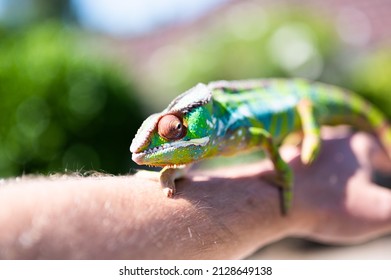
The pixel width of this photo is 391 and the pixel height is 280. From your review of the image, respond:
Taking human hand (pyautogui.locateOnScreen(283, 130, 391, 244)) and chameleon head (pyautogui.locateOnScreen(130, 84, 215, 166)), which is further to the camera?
human hand (pyautogui.locateOnScreen(283, 130, 391, 244))

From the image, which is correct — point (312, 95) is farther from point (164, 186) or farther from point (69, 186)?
point (69, 186)

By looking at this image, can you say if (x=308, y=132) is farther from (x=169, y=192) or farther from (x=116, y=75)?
(x=116, y=75)

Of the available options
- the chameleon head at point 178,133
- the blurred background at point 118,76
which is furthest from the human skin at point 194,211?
the blurred background at point 118,76

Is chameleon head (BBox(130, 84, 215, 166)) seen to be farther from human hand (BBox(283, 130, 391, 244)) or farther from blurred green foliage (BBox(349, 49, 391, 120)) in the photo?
blurred green foliage (BBox(349, 49, 391, 120))

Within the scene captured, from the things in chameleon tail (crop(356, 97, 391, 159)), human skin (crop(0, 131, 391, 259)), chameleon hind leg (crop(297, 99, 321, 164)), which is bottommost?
human skin (crop(0, 131, 391, 259))

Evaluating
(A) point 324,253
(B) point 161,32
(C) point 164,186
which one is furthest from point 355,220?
(B) point 161,32

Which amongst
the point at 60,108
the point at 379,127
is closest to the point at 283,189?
the point at 379,127

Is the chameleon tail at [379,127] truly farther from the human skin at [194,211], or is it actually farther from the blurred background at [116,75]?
the blurred background at [116,75]

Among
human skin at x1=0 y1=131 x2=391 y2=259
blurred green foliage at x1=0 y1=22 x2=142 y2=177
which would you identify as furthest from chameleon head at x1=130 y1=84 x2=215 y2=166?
blurred green foliage at x1=0 y1=22 x2=142 y2=177
